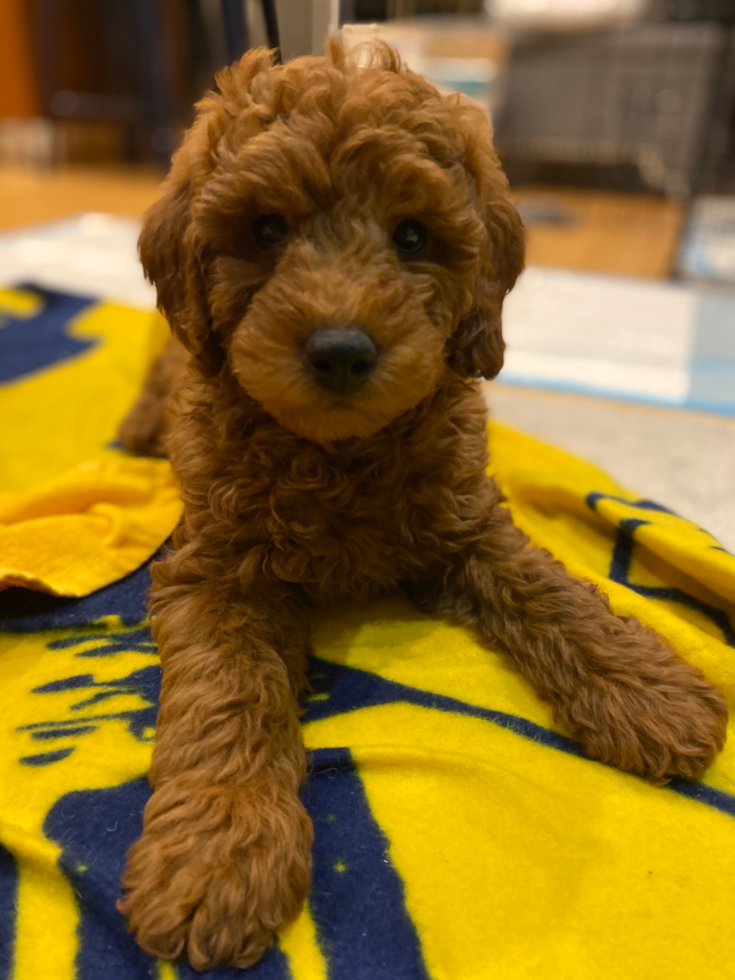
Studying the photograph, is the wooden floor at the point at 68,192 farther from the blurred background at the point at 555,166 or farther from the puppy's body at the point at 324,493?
the puppy's body at the point at 324,493

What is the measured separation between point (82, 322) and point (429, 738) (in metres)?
2.43

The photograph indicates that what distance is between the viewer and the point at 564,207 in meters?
6.45

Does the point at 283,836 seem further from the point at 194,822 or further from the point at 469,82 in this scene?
the point at 469,82

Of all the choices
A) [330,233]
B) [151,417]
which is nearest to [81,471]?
[151,417]

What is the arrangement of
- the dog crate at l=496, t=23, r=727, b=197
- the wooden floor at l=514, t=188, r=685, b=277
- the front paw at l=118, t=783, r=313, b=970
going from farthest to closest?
1. the dog crate at l=496, t=23, r=727, b=197
2. the wooden floor at l=514, t=188, r=685, b=277
3. the front paw at l=118, t=783, r=313, b=970

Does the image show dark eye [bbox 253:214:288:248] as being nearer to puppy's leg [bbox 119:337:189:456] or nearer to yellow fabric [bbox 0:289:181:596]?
yellow fabric [bbox 0:289:181:596]

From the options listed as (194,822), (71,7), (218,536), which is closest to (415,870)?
(194,822)

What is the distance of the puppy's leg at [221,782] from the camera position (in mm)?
1000

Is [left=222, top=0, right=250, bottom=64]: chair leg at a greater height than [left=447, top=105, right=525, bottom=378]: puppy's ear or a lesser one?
greater

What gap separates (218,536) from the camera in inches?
56.4

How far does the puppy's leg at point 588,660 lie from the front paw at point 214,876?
0.52 meters

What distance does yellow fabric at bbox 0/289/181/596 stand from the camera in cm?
170

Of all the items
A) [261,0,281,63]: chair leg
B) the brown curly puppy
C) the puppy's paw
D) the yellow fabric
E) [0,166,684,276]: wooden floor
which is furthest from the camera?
[0,166,684,276]: wooden floor

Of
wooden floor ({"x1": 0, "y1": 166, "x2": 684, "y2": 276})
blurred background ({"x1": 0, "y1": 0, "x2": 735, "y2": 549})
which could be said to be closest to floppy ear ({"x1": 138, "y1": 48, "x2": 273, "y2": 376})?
blurred background ({"x1": 0, "y1": 0, "x2": 735, "y2": 549})
